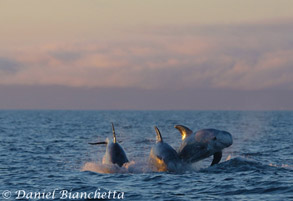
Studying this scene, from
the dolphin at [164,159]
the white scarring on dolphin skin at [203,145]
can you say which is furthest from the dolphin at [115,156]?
the white scarring on dolphin skin at [203,145]

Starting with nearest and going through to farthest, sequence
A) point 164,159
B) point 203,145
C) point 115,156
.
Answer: point 164,159 < point 203,145 < point 115,156

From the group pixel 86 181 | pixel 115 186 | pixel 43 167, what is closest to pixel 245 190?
pixel 115 186

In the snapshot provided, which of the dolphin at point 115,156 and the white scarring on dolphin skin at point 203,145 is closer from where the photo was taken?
the white scarring on dolphin skin at point 203,145

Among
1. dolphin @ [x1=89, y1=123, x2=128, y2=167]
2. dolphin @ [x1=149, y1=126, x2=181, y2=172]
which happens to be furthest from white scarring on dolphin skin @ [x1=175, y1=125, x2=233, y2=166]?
dolphin @ [x1=89, y1=123, x2=128, y2=167]

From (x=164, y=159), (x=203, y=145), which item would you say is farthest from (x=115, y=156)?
(x=203, y=145)

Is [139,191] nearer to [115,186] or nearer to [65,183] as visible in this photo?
[115,186]

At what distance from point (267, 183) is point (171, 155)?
16.6ft

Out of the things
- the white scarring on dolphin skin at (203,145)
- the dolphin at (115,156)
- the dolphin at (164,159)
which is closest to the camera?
the dolphin at (164,159)

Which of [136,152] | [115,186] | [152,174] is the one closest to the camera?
[115,186]

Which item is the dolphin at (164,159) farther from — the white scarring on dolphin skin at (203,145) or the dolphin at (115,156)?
the dolphin at (115,156)

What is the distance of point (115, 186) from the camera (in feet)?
61.9

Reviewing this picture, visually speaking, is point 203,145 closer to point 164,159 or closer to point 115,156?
point 164,159

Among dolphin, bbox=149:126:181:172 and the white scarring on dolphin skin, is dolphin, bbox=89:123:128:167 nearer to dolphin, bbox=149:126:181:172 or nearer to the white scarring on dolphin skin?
dolphin, bbox=149:126:181:172

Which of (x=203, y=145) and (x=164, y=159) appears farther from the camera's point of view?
(x=203, y=145)
